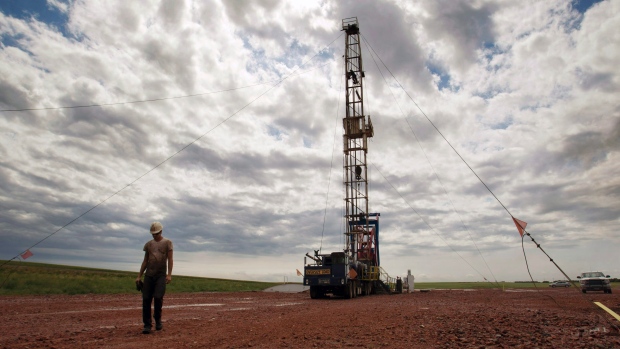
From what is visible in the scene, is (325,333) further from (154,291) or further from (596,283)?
(596,283)

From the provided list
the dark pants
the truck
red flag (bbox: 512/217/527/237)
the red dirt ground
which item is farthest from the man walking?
the truck

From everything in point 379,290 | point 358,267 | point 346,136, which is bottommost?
point 379,290

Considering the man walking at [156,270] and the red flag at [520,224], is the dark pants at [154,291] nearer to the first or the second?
the man walking at [156,270]

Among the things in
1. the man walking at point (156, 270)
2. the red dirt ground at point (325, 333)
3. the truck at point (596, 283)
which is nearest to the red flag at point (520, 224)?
the red dirt ground at point (325, 333)

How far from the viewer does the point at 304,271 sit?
25.4 metres

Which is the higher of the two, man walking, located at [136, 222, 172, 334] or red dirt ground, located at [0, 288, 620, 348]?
man walking, located at [136, 222, 172, 334]

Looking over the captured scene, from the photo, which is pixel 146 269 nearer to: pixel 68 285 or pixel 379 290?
pixel 68 285

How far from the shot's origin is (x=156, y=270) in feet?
27.0

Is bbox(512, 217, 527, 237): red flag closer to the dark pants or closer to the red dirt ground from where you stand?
the red dirt ground

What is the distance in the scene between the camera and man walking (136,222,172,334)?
8133mm

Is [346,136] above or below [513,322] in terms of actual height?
above

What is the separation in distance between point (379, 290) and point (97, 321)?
88.3 feet

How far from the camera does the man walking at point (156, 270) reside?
8133 mm

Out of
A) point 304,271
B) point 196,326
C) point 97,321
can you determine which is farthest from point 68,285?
point 196,326
